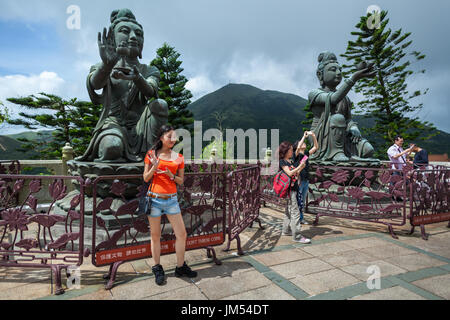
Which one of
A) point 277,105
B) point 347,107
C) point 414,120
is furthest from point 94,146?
point 277,105

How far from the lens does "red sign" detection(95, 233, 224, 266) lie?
259 cm

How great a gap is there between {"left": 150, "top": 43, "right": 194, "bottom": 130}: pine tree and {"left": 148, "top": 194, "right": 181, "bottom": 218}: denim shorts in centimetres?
1752

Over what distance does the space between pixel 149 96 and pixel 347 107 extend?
558 cm

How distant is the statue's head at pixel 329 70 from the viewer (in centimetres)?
721

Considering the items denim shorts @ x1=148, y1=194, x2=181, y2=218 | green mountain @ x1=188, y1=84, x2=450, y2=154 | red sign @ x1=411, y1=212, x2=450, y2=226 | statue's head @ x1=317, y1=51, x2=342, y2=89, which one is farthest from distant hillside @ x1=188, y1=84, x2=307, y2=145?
denim shorts @ x1=148, y1=194, x2=181, y2=218

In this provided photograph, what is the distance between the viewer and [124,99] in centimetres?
444

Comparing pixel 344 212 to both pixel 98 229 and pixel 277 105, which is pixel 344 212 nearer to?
pixel 98 229

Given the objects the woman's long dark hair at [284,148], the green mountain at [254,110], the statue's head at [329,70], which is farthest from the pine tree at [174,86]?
the green mountain at [254,110]

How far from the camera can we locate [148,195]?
2.55m

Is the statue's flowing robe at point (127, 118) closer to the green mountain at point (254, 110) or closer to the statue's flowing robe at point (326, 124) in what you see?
the statue's flowing robe at point (326, 124)

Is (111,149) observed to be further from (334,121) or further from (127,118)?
(334,121)

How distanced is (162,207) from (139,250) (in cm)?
60

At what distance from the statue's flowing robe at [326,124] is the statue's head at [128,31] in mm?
4912

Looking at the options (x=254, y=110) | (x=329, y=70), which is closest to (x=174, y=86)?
(x=329, y=70)
